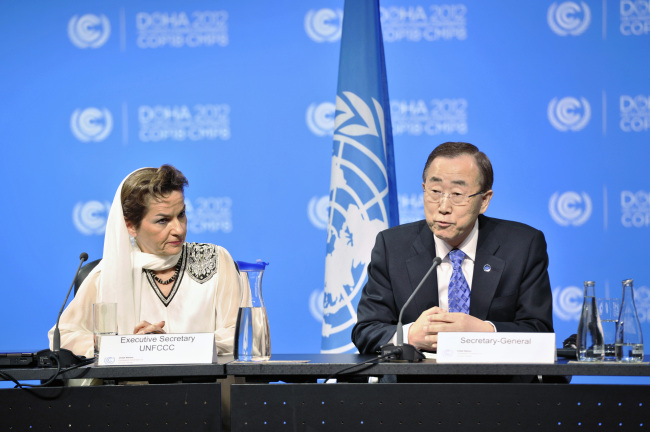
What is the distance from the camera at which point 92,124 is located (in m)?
4.75

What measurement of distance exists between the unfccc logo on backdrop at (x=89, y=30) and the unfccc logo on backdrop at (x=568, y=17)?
2.65 meters

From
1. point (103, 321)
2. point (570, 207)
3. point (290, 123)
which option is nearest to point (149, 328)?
point (103, 321)

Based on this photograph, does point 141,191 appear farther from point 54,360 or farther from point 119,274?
point 54,360

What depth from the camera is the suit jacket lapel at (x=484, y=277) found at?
258cm

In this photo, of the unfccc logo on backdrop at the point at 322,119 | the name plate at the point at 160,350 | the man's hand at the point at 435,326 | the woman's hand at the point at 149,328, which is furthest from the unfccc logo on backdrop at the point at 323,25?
the name plate at the point at 160,350

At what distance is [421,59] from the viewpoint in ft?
15.1

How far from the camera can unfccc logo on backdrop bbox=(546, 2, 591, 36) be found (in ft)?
14.7

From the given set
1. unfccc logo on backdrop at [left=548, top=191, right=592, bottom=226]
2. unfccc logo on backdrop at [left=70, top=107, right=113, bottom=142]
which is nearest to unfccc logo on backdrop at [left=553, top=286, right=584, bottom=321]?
unfccc logo on backdrop at [left=548, top=191, right=592, bottom=226]

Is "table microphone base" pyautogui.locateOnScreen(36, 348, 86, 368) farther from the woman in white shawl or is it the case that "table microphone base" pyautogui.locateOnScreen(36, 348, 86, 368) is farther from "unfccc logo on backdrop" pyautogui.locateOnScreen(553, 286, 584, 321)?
"unfccc logo on backdrop" pyautogui.locateOnScreen(553, 286, 584, 321)

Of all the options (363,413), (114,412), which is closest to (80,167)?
(114,412)

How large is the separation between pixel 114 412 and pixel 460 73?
3.18 m

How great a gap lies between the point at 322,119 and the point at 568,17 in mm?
1536

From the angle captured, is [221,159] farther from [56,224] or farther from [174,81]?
[56,224]

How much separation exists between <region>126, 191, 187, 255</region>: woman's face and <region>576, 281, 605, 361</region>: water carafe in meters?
1.51
